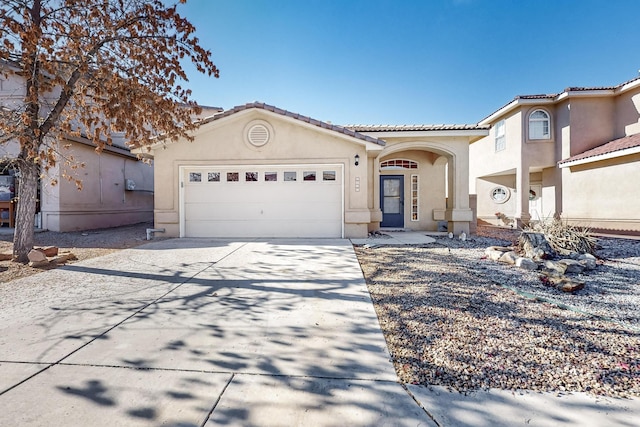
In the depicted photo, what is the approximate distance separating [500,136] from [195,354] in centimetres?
1757

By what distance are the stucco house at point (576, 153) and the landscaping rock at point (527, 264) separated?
8.39 m

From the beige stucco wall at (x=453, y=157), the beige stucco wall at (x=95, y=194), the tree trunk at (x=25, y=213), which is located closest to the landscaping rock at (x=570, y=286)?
the beige stucco wall at (x=453, y=157)

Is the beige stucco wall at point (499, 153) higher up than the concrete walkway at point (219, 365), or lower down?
higher up

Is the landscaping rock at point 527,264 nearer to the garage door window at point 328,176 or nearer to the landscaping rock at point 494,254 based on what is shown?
the landscaping rock at point 494,254

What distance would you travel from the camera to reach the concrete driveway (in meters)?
2.00

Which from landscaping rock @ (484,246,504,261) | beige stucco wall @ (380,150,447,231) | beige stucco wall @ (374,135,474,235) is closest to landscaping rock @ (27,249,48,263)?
beige stucco wall @ (374,135,474,235)

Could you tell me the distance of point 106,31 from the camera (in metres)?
6.10

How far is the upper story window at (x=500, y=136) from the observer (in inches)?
596

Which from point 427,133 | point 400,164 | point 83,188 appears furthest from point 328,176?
point 83,188

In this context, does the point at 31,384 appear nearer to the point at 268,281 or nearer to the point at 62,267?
the point at 268,281

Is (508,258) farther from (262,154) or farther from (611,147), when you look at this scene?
(611,147)

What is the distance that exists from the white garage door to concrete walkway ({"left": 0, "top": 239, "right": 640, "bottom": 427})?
16.8 ft

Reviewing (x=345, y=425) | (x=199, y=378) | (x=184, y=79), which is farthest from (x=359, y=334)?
(x=184, y=79)

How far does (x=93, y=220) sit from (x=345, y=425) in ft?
47.4
